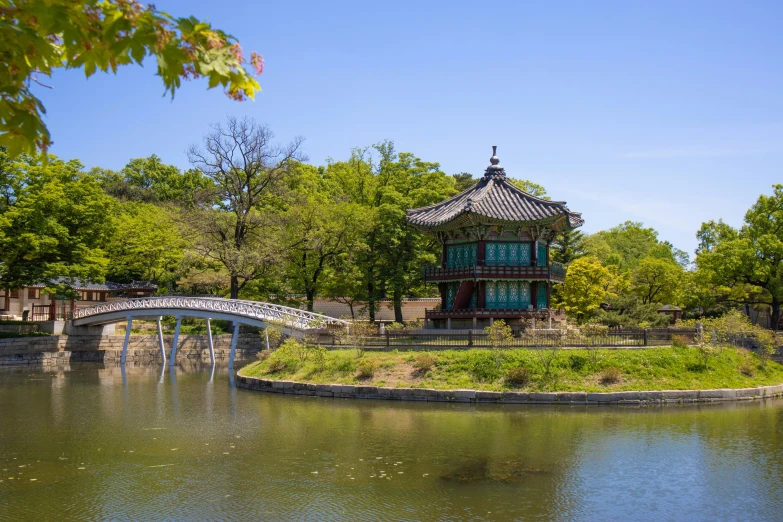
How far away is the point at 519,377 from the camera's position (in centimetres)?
2662

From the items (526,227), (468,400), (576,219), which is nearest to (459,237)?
(526,227)

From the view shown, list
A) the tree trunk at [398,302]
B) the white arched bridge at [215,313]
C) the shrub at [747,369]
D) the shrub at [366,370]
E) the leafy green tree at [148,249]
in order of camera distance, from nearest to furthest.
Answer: the shrub at [366,370], the shrub at [747,369], the white arched bridge at [215,313], the tree trunk at [398,302], the leafy green tree at [148,249]

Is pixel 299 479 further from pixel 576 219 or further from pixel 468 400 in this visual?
pixel 576 219

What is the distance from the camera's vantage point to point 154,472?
1528 centimetres

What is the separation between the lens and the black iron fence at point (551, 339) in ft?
99.2

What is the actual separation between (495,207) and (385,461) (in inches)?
989

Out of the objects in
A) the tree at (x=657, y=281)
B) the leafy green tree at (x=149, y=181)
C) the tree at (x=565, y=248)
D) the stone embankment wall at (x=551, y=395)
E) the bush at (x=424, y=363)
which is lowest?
the stone embankment wall at (x=551, y=395)

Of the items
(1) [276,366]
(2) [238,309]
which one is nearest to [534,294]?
(1) [276,366]

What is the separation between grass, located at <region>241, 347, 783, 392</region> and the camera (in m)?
26.7

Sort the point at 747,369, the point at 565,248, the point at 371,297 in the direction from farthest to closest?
the point at 565,248 < the point at 371,297 < the point at 747,369

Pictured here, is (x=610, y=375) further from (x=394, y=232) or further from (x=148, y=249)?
(x=148, y=249)

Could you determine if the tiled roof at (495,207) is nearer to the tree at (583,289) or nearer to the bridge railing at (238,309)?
the tree at (583,289)

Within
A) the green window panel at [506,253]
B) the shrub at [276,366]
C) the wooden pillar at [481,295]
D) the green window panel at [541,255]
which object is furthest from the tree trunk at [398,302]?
the shrub at [276,366]

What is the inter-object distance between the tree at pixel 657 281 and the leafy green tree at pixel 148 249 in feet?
129
